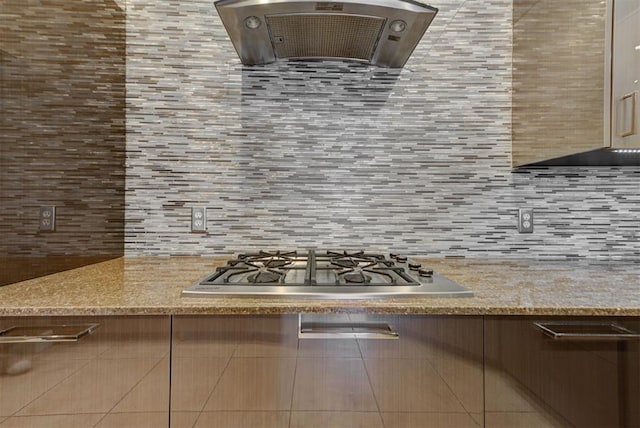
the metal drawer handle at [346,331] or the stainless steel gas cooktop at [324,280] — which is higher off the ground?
the stainless steel gas cooktop at [324,280]

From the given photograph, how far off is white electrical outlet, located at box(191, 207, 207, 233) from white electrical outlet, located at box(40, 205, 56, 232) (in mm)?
506

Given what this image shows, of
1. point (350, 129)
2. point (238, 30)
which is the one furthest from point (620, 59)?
point (238, 30)

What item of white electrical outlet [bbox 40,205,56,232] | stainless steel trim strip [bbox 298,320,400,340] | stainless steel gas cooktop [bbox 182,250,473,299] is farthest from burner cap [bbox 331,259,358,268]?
white electrical outlet [bbox 40,205,56,232]

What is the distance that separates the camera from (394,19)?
4.30 ft

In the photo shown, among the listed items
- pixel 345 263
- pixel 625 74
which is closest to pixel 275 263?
pixel 345 263

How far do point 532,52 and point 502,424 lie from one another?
140 centimetres

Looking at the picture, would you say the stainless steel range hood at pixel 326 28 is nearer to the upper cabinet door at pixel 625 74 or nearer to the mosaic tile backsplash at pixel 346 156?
the mosaic tile backsplash at pixel 346 156

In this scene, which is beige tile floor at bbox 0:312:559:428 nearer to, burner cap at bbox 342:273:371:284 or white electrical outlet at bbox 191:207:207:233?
burner cap at bbox 342:273:371:284

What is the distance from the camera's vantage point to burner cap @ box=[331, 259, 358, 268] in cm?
132

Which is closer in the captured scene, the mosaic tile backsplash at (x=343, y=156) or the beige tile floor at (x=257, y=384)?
the beige tile floor at (x=257, y=384)

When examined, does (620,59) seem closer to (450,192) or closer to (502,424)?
(450,192)

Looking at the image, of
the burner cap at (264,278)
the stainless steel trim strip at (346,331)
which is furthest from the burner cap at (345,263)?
the stainless steel trim strip at (346,331)

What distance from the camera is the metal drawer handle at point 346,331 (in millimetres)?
923

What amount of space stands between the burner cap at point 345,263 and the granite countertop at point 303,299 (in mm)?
327
